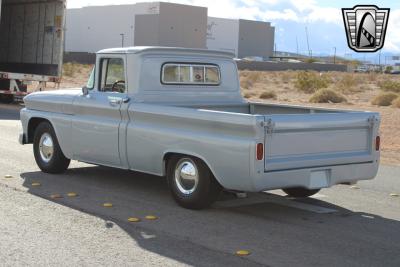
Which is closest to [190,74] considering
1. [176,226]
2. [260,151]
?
[260,151]

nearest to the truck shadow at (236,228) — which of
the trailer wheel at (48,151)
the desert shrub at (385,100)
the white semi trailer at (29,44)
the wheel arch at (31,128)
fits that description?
the trailer wheel at (48,151)

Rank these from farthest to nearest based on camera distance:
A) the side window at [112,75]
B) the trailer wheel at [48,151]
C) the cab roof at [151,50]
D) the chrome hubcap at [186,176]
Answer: the trailer wheel at [48,151] → the side window at [112,75] → the cab roof at [151,50] → the chrome hubcap at [186,176]

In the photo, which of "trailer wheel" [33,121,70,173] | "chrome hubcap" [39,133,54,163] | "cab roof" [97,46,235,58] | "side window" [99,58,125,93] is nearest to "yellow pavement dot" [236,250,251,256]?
"side window" [99,58,125,93]

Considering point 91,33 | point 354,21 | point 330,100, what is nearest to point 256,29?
point 91,33

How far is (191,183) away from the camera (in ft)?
24.5

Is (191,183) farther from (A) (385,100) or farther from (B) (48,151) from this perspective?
(A) (385,100)

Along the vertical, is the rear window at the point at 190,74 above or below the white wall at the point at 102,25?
below

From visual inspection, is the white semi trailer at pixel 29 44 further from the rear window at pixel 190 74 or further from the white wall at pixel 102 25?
the white wall at pixel 102 25

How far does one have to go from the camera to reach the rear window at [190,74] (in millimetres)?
8703

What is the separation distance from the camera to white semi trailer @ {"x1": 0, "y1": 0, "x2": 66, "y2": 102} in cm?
2227

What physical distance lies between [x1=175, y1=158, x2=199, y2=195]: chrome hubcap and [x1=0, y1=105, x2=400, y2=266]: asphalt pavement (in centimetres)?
25

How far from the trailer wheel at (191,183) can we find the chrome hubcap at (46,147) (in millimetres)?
2469

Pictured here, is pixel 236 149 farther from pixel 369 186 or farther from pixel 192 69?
pixel 369 186

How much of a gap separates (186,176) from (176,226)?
85 centimetres
